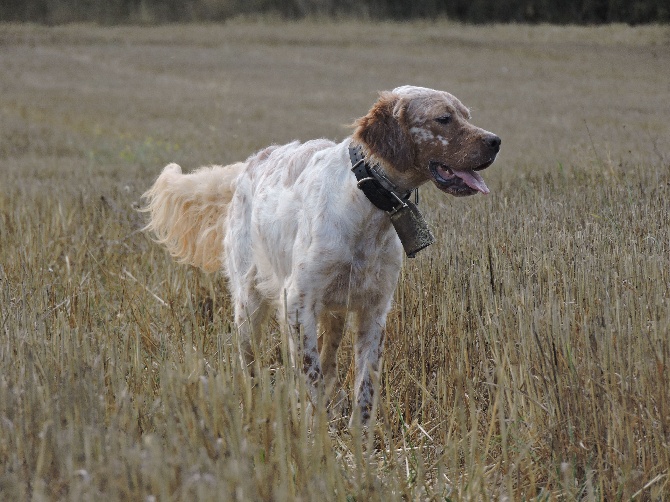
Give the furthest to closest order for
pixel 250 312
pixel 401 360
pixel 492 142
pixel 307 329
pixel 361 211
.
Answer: pixel 250 312, pixel 401 360, pixel 307 329, pixel 361 211, pixel 492 142

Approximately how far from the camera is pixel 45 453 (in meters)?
2.22

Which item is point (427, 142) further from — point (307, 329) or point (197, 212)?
point (197, 212)

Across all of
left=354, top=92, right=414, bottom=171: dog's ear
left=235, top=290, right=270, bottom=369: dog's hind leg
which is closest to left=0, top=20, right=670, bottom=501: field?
left=235, top=290, right=270, bottom=369: dog's hind leg

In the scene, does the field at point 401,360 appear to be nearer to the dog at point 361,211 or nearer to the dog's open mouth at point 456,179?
the dog at point 361,211

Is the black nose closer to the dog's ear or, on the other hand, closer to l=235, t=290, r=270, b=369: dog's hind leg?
the dog's ear

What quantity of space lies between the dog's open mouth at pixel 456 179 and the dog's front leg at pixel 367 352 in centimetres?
62

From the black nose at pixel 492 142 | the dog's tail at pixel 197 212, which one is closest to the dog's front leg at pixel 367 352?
the black nose at pixel 492 142

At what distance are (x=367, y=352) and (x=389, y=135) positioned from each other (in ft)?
2.95

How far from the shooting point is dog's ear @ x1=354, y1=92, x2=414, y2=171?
354 centimetres

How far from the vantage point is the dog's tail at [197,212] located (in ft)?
16.7

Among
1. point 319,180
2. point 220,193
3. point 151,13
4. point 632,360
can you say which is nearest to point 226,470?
point 632,360

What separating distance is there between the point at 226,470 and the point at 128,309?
286cm

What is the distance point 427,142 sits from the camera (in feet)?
11.8

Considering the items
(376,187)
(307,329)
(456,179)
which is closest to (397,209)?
(376,187)
